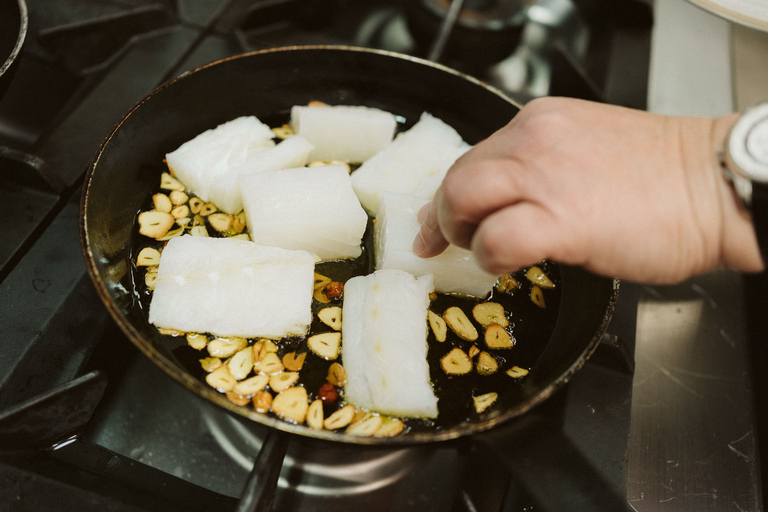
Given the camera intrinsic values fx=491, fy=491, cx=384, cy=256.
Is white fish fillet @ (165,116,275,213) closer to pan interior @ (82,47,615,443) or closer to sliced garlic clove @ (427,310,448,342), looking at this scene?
pan interior @ (82,47,615,443)

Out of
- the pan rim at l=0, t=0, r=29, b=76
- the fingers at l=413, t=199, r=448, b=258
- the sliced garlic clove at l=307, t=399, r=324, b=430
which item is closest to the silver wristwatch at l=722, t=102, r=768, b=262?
the fingers at l=413, t=199, r=448, b=258

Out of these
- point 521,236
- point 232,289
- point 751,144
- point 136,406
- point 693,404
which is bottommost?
point 693,404

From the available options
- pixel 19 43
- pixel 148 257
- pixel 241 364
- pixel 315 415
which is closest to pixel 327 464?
A: pixel 315 415

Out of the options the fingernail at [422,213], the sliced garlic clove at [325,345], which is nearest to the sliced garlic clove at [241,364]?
the sliced garlic clove at [325,345]

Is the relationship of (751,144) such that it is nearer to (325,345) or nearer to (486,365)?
(486,365)

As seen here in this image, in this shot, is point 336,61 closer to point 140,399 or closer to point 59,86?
point 59,86

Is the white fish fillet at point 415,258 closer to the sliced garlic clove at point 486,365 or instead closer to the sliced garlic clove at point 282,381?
the sliced garlic clove at point 486,365
